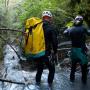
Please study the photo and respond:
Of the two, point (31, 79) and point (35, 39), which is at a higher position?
point (35, 39)

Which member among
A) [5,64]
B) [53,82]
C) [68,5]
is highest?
[68,5]

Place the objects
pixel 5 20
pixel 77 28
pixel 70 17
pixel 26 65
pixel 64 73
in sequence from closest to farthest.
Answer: pixel 77 28
pixel 64 73
pixel 26 65
pixel 70 17
pixel 5 20

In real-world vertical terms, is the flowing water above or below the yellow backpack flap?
below

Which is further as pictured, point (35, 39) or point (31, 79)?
point (31, 79)

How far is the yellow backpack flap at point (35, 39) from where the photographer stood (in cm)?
868

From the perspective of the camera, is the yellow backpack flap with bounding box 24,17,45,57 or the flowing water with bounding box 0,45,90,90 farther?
the flowing water with bounding box 0,45,90,90

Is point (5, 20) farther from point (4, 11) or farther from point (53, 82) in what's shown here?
point (53, 82)

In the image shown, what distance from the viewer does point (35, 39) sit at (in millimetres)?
8695

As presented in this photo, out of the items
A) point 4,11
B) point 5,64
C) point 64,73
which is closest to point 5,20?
point 4,11

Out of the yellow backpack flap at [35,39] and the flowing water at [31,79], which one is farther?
the flowing water at [31,79]

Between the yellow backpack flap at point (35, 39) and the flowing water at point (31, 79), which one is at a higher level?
the yellow backpack flap at point (35, 39)

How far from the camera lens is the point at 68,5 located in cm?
1647

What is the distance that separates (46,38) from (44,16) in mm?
649

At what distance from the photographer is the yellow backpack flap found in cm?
868
